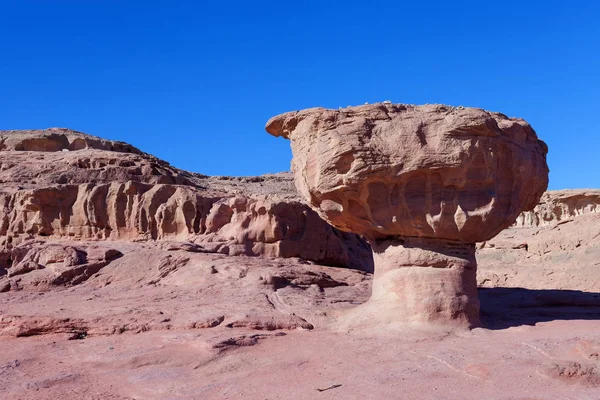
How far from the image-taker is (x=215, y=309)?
9.64 metres

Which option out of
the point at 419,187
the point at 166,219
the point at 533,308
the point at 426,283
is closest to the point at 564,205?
the point at 533,308

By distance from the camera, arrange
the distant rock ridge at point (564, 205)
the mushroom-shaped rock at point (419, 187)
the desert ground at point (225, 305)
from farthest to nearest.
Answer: the distant rock ridge at point (564, 205), the mushroom-shaped rock at point (419, 187), the desert ground at point (225, 305)

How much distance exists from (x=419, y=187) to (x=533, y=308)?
4.02 metres

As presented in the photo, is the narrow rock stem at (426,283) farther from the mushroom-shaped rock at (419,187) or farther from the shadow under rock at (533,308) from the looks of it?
the shadow under rock at (533,308)

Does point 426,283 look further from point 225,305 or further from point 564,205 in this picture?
point 564,205

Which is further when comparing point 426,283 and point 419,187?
point 419,187

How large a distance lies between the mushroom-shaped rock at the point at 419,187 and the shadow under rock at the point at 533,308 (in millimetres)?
1135

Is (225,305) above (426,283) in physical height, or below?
below

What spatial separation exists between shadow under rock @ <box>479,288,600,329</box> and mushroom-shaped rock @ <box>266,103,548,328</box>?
114cm

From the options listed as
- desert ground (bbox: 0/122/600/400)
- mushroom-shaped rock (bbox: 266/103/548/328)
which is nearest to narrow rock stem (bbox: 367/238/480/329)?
mushroom-shaped rock (bbox: 266/103/548/328)

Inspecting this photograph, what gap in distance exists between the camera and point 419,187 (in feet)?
29.9

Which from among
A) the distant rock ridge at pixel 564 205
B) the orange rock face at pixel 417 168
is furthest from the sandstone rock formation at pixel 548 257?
the orange rock face at pixel 417 168

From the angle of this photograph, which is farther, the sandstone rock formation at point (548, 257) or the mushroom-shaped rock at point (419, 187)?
the sandstone rock formation at point (548, 257)

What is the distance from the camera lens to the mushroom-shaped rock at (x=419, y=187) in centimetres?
877
